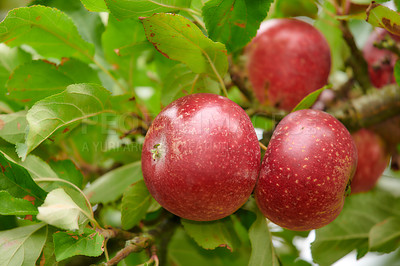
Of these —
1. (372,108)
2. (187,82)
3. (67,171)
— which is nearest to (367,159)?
(372,108)

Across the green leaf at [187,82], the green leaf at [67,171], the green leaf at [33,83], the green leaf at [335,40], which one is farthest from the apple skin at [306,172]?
the green leaf at [335,40]

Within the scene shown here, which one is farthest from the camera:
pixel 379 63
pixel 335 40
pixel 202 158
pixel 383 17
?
pixel 335 40

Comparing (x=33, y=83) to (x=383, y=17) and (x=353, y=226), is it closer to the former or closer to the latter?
(x=383, y=17)

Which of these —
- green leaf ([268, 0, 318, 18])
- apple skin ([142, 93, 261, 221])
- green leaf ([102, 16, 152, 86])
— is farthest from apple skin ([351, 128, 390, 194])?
green leaf ([102, 16, 152, 86])

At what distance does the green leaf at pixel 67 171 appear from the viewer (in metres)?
0.96

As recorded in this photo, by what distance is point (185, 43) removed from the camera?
2.65ft

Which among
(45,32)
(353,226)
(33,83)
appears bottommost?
(353,226)

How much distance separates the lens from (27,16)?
870 mm

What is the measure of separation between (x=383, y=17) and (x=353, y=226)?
2.10 ft

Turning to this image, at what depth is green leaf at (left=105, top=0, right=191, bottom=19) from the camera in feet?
2.61

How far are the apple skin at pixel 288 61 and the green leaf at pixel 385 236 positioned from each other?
419mm

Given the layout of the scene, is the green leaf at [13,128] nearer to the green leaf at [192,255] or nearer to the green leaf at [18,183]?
the green leaf at [18,183]

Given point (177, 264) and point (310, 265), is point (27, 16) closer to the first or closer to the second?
point (177, 264)

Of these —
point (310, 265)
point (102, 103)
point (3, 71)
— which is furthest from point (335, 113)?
point (3, 71)
